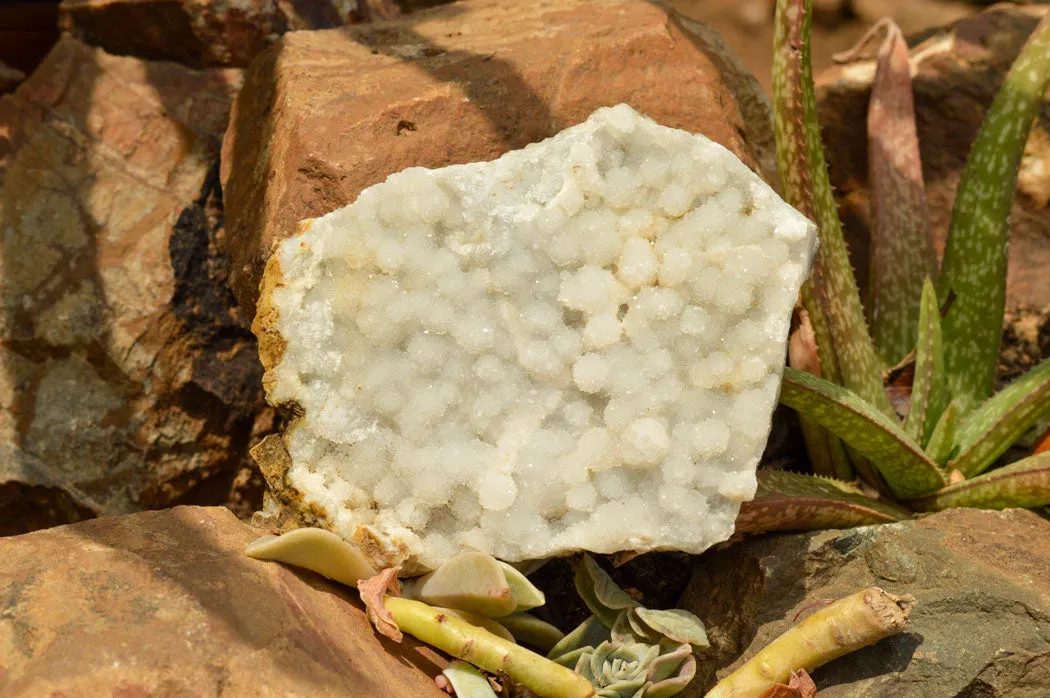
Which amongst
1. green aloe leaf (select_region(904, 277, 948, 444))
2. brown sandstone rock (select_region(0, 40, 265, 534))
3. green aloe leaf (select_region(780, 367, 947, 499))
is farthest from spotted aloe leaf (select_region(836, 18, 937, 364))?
brown sandstone rock (select_region(0, 40, 265, 534))

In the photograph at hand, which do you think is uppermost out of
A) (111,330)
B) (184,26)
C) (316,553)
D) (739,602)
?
(184,26)

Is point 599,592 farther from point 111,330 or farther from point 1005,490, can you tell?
point 111,330

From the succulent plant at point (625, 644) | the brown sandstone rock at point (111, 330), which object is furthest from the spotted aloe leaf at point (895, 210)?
the brown sandstone rock at point (111, 330)

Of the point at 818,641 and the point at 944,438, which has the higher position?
the point at 944,438

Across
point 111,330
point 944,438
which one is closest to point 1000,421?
point 944,438

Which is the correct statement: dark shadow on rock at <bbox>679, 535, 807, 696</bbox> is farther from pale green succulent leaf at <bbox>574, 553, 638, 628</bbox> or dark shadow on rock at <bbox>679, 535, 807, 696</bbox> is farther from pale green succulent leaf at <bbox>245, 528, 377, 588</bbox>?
pale green succulent leaf at <bbox>245, 528, 377, 588</bbox>

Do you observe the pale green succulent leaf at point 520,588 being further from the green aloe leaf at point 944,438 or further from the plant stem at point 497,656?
the green aloe leaf at point 944,438

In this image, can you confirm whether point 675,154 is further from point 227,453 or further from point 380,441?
point 227,453
